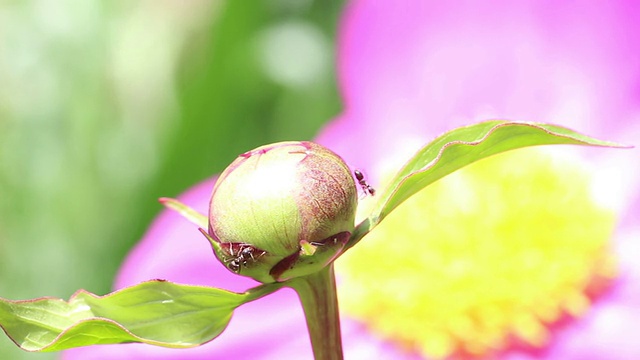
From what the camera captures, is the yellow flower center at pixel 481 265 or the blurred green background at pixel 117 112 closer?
the yellow flower center at pixel 481 265

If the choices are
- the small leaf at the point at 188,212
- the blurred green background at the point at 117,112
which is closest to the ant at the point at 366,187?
the small leaf at the point at 188,212

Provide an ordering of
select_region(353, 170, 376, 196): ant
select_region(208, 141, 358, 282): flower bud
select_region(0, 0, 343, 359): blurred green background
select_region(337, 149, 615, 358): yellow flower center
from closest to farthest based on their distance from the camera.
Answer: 1. select_region(208, 141, 358, 282): flower bud
2. select_region(353, 170, 376, 196): ant
3. select_region(337, 149, 615, 358): yellow flower center
4. select_region(0, 0, 343, 359): blurred green background

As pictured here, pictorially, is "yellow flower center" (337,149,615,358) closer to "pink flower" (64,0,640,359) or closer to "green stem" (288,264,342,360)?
"pink flower" (64,0,640,359)

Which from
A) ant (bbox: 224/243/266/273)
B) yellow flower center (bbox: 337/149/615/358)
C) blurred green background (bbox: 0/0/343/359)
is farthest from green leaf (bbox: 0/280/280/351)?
blurred green background (bbox: 0/0/343/359)

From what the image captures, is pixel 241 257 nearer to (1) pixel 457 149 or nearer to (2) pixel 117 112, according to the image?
(1) pixel 457 149

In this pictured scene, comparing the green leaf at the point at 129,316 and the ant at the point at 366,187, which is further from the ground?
the ant at the point at 366,187

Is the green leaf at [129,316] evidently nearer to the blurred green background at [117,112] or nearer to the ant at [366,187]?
the ant at [366,187]

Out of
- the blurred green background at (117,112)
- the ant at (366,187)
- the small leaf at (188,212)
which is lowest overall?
the blurred green background at (117,112)
